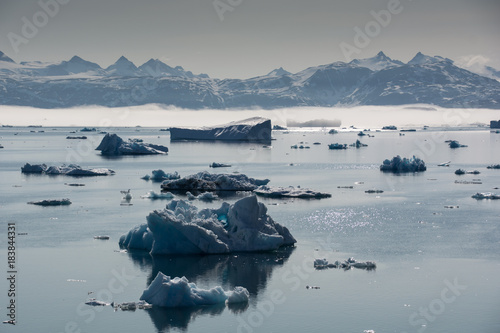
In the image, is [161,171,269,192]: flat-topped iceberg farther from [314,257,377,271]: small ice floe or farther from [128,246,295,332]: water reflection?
[314,257,377,271]: small ice floe

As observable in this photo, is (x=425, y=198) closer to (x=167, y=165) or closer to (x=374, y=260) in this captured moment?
(x=374, y=260)

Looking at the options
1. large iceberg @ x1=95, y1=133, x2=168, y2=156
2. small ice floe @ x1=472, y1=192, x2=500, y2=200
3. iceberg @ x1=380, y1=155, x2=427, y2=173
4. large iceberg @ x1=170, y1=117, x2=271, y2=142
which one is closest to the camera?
small ice floe @ x1=472, y1=192, x2=500, y2=200

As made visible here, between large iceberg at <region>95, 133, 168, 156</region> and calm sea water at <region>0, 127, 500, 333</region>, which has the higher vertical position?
large iceberg at <region>95, 133, 168, 156</region>

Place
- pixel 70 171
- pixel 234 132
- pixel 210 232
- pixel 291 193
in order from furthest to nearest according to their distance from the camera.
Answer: pixel 234 132
pixel 70 171
pixel 291 193
pixel 210 232

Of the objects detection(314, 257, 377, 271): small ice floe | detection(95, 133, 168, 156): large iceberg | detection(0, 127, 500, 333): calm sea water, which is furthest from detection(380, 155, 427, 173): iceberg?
detection(314, 257, 377, 271): small ice floe

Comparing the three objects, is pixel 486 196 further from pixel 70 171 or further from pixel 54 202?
pixel 70 171

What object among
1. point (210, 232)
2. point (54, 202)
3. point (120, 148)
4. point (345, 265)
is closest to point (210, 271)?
point (210, 232)

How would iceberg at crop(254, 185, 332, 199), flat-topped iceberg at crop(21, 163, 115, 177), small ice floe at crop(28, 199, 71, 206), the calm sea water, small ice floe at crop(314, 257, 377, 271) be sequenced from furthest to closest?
flat-topped iceberg at crop(21, 163, 115, 177) → iceberg at crop(254, 185, 332, 199) → small ice floe at crop(28, 199, 71, 206) → small ice floe at crop(314, 257, 377, 271) → the calm sea water

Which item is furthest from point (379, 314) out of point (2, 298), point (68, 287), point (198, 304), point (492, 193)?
point (492, 193)
